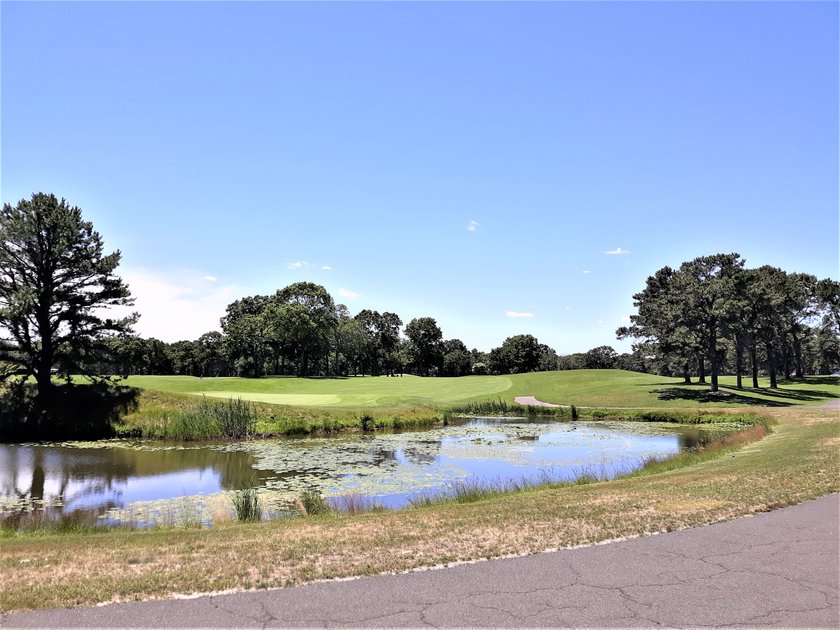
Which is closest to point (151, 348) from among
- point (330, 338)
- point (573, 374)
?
point (330, 338)

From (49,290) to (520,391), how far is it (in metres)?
52.8

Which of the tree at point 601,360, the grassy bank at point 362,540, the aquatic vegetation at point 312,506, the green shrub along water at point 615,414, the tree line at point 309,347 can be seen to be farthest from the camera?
the tree at point 601,360

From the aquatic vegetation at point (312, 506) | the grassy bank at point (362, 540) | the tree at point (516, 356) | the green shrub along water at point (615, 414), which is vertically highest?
the tree at point (516, 356)

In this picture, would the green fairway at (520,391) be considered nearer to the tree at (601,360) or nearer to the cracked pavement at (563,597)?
the cracked pavement at (563,597)

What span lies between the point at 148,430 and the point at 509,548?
30576 mm

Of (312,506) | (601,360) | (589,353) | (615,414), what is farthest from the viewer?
(589,353)

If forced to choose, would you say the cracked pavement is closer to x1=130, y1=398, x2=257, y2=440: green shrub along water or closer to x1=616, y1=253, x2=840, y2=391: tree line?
x1=130, y1=398, x2=257, y2=440: green shrub along water

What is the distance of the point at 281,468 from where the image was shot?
2292cm

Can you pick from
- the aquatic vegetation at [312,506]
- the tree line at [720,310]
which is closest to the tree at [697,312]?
the tree line at [720,310]

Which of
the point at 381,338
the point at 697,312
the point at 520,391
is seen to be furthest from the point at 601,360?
the point at 697,312

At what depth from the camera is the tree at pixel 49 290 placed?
34.9 metres

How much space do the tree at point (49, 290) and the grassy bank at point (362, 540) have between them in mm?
30136

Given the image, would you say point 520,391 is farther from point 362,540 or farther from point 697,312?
point 362,540

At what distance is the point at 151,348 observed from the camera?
142625 millimetres
